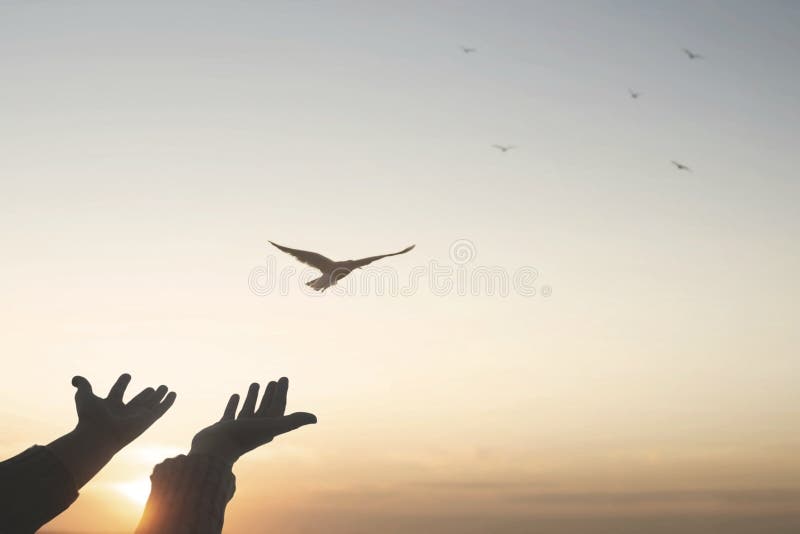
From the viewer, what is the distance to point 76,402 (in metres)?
8.05

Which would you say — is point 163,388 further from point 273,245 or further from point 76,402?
point 273,245

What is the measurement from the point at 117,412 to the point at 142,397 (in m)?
0.62

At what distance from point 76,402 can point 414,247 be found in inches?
571

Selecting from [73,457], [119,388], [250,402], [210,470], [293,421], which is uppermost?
[119,388]

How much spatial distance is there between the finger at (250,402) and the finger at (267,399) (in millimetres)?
86

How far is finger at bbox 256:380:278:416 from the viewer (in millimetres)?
8398

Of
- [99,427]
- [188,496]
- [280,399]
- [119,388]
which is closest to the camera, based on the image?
[188,496]

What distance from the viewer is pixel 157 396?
363 inches

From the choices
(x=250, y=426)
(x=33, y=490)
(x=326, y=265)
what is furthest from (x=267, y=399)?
(x=326, y=265)

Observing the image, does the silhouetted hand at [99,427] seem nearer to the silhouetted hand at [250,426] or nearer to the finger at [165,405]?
the finger at [165,405]

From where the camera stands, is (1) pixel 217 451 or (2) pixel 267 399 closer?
(1) pixel 217 451

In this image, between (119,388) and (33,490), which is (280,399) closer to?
(119,388)

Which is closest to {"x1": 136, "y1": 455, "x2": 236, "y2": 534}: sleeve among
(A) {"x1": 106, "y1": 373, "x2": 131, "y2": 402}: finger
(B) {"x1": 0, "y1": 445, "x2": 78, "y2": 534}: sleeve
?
(B) {"x1": 0, "y1": 445, "x2": 78, "y2": 534}: sleeve

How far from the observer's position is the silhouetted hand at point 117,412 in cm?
794
